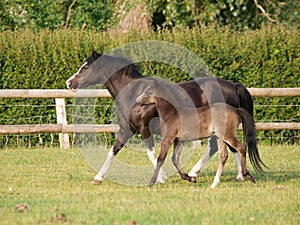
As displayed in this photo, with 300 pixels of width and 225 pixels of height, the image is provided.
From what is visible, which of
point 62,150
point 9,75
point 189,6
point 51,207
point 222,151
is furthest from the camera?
point 189,6

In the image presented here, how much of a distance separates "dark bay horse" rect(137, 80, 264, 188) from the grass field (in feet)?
1.54

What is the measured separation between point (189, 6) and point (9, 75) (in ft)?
23.3

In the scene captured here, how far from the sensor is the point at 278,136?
17.2 m

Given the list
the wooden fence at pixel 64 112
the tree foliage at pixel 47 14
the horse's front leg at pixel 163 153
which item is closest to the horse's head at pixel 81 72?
the horse's front leg at pixel 163 153

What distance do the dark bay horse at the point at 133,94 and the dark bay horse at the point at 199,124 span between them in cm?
28

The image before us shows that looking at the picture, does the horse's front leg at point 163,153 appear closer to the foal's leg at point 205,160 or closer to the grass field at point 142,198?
the grass field at point 142,198

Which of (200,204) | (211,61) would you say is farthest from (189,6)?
(200,204)

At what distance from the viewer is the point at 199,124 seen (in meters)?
10.1

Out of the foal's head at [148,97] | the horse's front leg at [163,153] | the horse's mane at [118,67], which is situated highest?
the horse's mane at [118,67]

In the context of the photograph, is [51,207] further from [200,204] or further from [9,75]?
[9,75]

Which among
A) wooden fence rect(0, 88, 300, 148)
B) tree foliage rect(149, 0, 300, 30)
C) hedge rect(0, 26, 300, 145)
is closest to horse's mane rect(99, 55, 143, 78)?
wooden fence rect(0, 88, 300, 148)

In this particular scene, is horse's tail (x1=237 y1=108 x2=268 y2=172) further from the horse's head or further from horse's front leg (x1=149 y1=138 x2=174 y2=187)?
the horse's head

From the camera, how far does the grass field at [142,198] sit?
717 cm

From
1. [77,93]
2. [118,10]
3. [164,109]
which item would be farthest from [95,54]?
[118,10]
